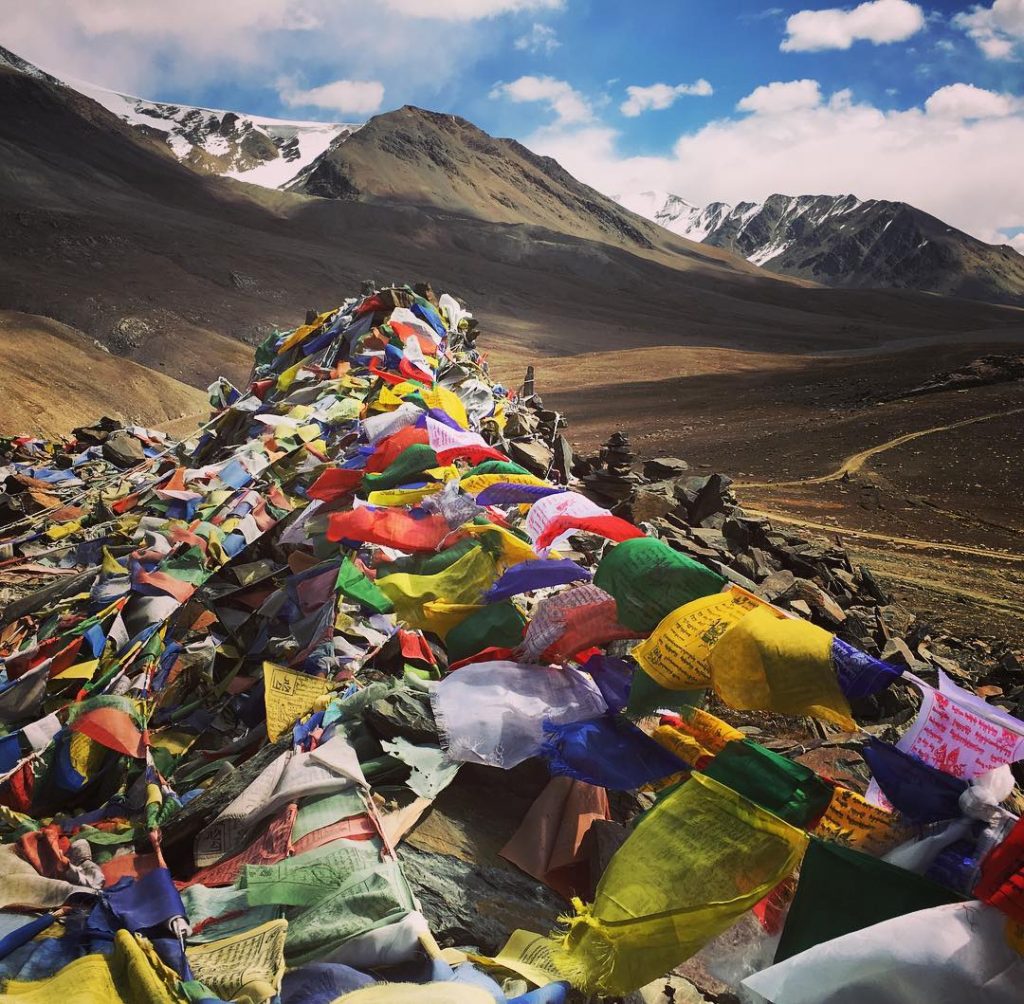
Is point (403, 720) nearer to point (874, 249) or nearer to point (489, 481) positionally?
point (489, 481)

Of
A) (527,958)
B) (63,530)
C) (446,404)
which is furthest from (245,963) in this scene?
(63,530)

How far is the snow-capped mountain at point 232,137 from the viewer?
90750 millimetres

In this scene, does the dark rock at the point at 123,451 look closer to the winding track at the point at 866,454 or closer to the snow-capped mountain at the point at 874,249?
the winding track at the point at 866,454

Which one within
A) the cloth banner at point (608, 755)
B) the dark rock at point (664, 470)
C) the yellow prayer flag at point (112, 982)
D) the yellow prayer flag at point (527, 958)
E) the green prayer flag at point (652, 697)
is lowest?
the yellow prayer flag at point (527, 958)

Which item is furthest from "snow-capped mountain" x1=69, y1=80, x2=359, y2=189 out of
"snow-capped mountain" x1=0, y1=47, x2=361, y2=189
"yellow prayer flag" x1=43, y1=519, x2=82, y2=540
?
"yellow prayer flag" x1=43, y1=519, x2=82, y2=540

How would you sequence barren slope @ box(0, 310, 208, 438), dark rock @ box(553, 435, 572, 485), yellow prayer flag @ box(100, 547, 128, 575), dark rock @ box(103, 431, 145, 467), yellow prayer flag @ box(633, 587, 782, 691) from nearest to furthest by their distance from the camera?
yellow prayer flag @ box(633, 587, 782, 691), yellow prayer flag @ box(100, 547, 128, 575), dark rock @ box(553, 435, 572, 485), dark rock @ box(103, 431, 145, 467), barren slope @ box(0, 310, 208, 438)

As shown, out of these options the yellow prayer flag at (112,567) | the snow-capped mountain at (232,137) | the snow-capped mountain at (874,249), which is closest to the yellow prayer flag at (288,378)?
the yellow prayer flag at (112,567)

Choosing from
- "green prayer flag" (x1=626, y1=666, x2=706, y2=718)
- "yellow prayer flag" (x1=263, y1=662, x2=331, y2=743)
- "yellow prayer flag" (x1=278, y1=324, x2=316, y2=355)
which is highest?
"yellow prayer flag" (x1=278, y1=324, x2=316, y2=355)

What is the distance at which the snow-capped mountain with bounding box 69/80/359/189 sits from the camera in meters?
91.0

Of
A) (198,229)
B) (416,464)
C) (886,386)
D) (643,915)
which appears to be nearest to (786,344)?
(886,386)

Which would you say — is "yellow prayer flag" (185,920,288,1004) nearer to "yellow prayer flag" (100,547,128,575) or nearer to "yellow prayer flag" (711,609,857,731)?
"yellow prayer flag" (711,609,857,731)

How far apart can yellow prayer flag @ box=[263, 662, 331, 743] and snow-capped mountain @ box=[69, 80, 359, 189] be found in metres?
94.2

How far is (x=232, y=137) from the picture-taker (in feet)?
329

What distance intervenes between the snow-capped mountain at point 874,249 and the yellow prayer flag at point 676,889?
115m
